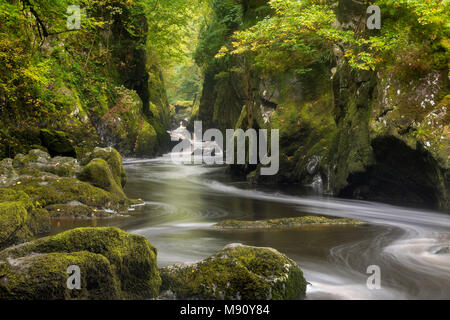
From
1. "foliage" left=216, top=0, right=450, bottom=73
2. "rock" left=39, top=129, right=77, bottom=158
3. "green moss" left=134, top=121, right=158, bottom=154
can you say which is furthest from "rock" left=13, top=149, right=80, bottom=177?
"green moss" left=134, top=121, right=158, bottom=154

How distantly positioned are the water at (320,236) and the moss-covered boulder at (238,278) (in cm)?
67

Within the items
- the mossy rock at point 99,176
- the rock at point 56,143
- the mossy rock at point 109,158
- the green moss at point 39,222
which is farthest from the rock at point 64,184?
the rock at point 56,143

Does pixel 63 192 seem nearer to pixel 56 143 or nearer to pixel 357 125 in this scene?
pixel 56 143

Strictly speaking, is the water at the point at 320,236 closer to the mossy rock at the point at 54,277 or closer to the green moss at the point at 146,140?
the mossy rock at the point at 54,277

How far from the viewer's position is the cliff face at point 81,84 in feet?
31.9

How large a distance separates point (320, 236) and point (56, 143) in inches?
297

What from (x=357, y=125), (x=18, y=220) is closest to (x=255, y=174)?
(x=357, y=125)

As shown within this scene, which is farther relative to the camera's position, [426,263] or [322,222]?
[322,222]

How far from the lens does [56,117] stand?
11.7 metres

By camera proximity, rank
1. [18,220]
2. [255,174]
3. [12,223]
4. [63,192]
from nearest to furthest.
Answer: [12,223] < [18,220] < [63,192] < [255,174]

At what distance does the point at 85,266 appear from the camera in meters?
3.66

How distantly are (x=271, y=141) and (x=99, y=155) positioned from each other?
277 inches
